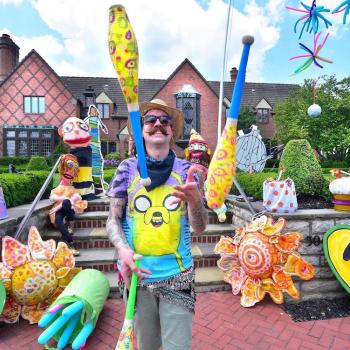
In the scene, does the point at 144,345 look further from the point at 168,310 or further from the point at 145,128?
the point at 145,128

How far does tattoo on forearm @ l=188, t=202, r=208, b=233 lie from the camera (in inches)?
60.5

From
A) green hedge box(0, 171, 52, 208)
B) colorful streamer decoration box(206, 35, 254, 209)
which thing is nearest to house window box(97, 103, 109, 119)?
green hedge box(0, 171, 52, 208)

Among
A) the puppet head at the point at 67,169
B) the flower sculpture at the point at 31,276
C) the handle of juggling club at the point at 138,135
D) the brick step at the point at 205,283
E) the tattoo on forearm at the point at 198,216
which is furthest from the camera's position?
the puppet head at the point at 67,169

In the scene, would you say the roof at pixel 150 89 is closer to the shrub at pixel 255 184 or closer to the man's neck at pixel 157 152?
the shrub at pixel 255 184

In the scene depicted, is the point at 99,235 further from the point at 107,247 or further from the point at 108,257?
the point at 108,257

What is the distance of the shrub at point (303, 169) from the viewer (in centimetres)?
441

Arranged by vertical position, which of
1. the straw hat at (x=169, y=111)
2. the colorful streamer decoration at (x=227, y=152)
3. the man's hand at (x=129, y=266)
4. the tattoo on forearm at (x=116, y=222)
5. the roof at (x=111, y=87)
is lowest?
the man's hand at (x=129, y=266)

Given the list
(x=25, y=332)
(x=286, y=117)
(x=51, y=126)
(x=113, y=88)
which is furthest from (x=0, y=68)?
(x=25, y=332)

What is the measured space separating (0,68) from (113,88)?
8151mm

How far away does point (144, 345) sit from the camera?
66.9 inches

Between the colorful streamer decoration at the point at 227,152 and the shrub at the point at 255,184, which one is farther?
the shrub at the point at 255,184

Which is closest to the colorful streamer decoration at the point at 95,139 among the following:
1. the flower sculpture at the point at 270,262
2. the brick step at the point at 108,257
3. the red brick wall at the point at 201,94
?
the brick step at the point at 108,257

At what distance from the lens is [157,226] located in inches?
62.4

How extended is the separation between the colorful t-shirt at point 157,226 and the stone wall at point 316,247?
2150 millimetres
